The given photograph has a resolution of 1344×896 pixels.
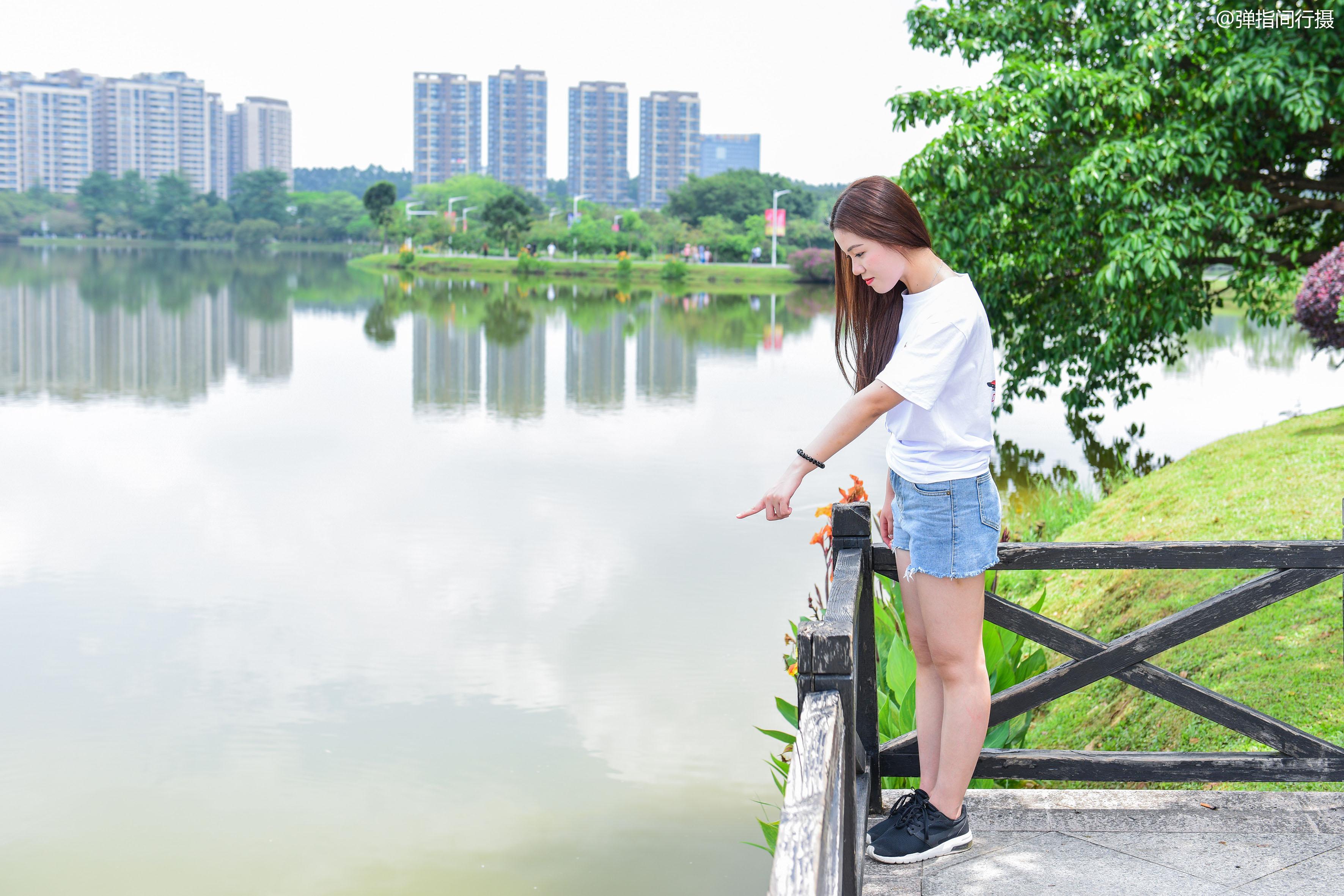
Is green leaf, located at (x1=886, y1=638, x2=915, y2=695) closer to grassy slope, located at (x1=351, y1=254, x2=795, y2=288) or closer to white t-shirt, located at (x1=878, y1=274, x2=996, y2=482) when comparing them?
white t-shirt, located at (x1=878, y1=274, x2=996, y2=482)

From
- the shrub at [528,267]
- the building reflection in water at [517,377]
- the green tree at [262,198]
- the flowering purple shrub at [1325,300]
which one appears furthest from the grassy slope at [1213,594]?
the green tree at [262,198]

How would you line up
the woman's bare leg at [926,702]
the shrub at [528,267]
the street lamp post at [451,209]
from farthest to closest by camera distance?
the street lamp post at [451,209]
the shrub at [528,267]
the woman's bare leg at [926,702]

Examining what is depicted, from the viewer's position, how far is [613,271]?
61.1 meters

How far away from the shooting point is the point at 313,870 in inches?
191

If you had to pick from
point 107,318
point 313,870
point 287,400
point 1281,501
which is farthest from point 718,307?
point 313,870

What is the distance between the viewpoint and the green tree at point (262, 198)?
4067 inches

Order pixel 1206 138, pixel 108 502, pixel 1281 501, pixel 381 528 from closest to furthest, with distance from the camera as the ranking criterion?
pixel 1281 501 < pixel 1206 138 < pixel 381 528 < pixel 108 502

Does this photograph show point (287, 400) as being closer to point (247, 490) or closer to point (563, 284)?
point (247, 490)

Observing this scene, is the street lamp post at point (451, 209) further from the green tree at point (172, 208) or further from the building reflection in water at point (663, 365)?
the building reflection in water at point (663, 365)

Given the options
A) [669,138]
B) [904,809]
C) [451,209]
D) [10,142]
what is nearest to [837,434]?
[904,809]

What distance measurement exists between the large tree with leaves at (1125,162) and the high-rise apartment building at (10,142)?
480ft

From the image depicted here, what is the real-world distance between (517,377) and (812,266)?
40.7 meters

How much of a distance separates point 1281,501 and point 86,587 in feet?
25.7

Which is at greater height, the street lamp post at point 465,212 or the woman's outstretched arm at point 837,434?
the street lamp post at point 465,212
